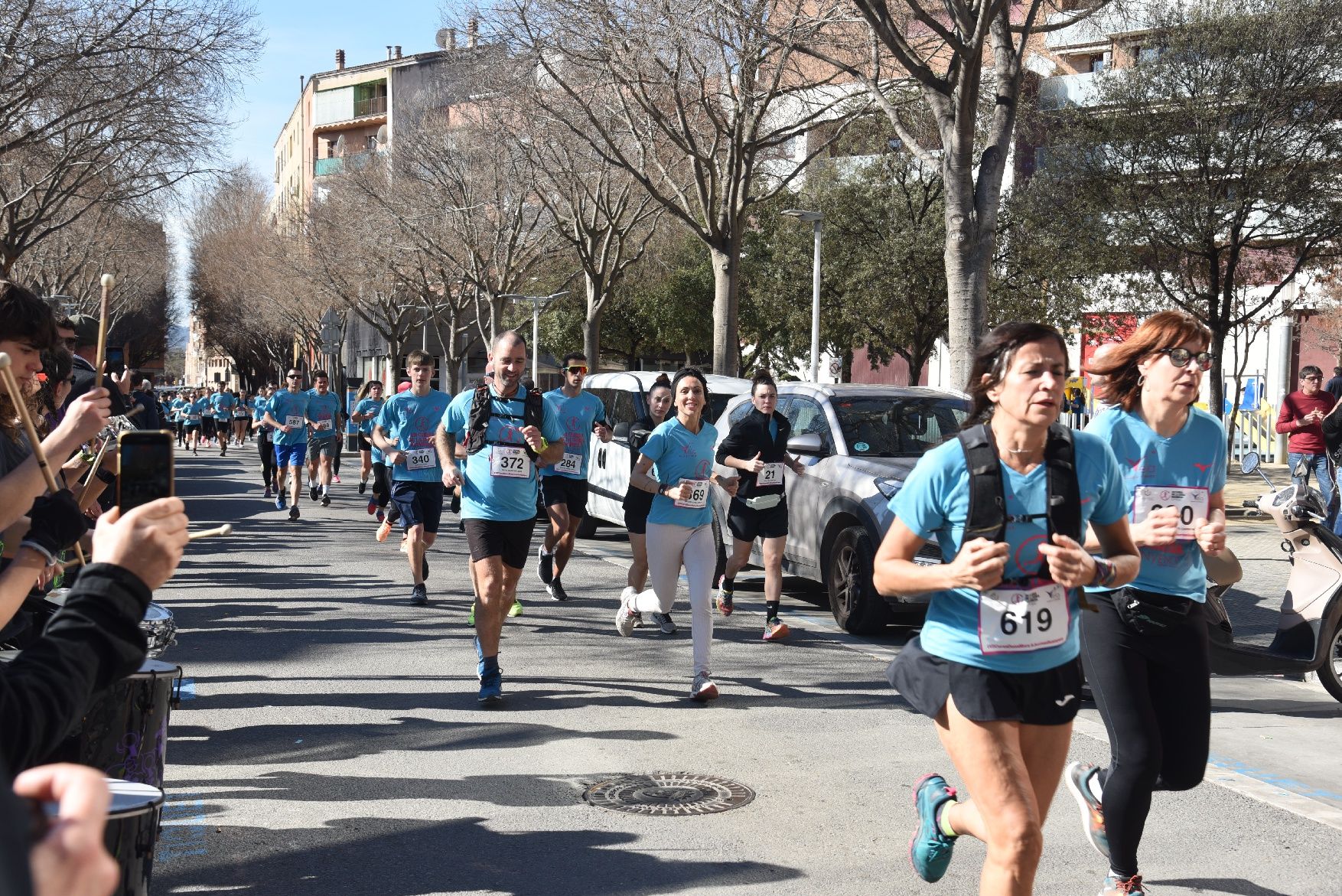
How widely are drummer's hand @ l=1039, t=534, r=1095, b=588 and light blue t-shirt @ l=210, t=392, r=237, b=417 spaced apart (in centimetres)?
4296

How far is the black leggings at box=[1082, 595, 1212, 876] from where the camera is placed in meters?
4.25

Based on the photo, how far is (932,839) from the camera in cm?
418

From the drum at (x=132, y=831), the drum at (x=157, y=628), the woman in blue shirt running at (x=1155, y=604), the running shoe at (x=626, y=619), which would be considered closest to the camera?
the drum at (x=132, y=831)

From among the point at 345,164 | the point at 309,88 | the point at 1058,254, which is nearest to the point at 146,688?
the point at 1058,254

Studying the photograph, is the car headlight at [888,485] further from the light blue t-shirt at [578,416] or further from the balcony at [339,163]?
the balcony at [339,163]

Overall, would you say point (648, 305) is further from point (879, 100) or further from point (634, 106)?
point (879, 100)

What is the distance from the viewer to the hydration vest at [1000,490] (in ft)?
12.3

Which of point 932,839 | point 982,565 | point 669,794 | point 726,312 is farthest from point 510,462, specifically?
point 726,312

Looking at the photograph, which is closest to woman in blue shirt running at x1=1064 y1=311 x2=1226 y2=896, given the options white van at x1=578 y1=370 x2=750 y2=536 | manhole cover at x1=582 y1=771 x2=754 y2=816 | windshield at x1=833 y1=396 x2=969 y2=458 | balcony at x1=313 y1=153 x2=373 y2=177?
manhole cover at x1=582 y1=771 x2=754 y2=816

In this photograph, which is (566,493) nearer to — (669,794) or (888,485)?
(888,485)

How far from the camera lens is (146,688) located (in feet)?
12.8

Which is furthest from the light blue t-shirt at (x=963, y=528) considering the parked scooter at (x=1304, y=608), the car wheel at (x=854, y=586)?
the car wheel at (x=854, y=586)

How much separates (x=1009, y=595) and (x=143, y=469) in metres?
2.31

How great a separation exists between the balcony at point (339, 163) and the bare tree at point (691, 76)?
23465 mm
